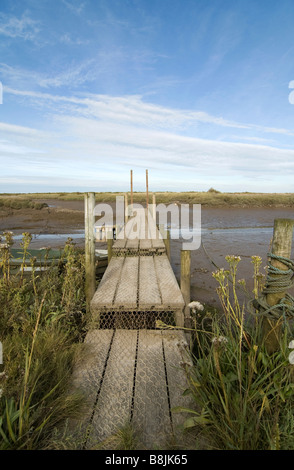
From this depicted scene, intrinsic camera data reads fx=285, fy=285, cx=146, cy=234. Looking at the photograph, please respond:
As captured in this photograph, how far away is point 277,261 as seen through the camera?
8.08 feet

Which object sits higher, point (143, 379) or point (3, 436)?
point (3, 436)

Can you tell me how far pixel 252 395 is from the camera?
80.8 inches

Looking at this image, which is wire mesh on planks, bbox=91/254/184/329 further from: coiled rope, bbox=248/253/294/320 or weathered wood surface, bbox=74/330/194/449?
coiled rope, bbox=248/253/294/320

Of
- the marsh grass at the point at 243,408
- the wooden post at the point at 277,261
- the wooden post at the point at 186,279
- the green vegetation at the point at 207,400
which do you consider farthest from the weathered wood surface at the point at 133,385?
the wooden post at the point at 186,279

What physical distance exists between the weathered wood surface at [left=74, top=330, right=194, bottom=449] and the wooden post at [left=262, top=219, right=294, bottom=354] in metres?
0.80

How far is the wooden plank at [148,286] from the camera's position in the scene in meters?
3.94

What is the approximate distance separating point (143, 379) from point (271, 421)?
116cm

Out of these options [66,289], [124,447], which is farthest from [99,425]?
[66,289]

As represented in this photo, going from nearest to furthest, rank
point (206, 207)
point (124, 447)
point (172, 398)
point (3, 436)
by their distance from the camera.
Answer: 1. point (3, 436)
2. point (124, 447)
3. point (172, 398)
4. point (206, 207)

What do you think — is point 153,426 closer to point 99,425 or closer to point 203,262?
point 99,425

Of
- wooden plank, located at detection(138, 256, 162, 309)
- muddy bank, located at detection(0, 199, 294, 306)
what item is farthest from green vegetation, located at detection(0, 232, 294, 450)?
wooden plank, located at detection(138, 256, 162, 309)

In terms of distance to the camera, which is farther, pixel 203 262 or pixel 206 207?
pixel 206 207

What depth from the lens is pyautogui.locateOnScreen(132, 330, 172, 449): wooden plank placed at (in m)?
2.08

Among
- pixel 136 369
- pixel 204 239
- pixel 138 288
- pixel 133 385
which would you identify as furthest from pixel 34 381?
pixel 204 239
